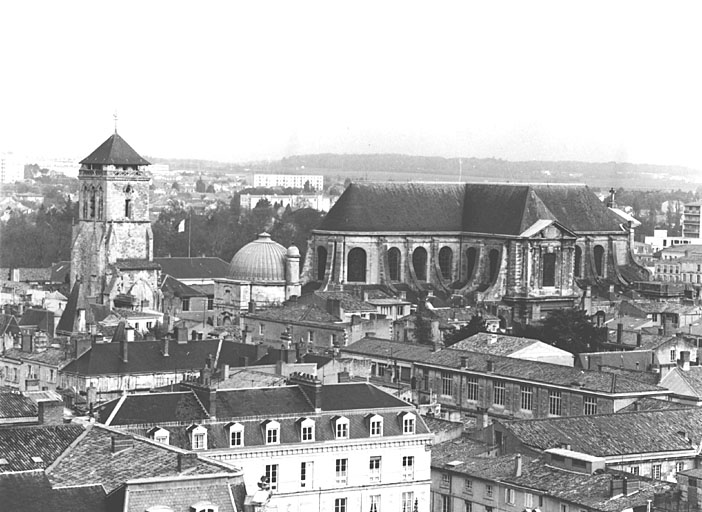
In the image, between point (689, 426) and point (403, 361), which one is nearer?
point (689, 426)

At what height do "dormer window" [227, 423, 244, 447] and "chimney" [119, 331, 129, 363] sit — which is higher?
"dormer window" [227, 423, 244, 447]

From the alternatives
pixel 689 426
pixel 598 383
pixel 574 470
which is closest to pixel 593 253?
pixel 598 383

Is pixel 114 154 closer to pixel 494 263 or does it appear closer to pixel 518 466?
pixel 494 263

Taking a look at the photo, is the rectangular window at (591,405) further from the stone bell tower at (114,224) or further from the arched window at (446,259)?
the arched window at (446,259)

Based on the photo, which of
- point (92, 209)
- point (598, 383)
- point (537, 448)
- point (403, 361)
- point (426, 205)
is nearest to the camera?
point (537, 448)

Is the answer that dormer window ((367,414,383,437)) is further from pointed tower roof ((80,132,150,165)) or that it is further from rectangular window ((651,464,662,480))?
pointed tower roof ((80,132,150,165))

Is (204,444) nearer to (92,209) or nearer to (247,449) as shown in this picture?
(247,449)

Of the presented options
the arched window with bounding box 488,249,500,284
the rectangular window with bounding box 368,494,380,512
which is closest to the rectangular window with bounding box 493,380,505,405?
the rectangular window with bounding box 368,494,380,512
